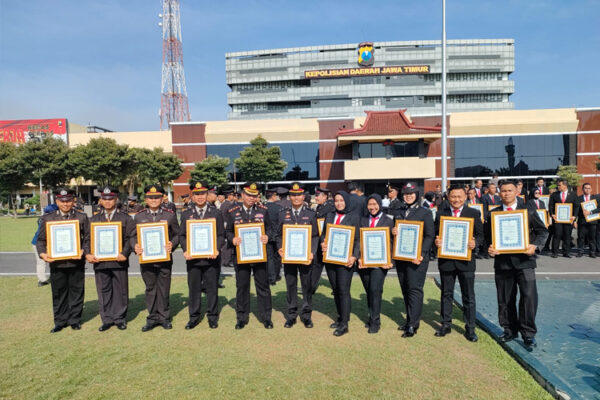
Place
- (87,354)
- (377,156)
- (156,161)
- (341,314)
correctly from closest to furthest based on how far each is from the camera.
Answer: (87,354)
(341,314)
(377,156)
(156,161)

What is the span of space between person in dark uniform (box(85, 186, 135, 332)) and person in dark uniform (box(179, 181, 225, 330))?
2.83 feet

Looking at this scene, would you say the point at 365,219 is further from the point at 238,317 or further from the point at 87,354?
the point at 87,354

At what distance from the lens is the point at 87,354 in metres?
4.39

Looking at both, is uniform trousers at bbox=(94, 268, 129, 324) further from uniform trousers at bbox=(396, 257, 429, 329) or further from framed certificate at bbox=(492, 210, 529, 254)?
framed certificate at bbox=(492, 210, 529, 254)

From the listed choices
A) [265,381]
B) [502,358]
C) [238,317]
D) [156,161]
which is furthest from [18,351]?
[156,161]

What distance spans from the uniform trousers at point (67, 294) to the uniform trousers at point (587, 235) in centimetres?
1265

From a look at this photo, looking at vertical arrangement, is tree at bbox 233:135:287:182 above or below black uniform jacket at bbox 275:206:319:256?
above

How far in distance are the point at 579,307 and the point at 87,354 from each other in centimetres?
733

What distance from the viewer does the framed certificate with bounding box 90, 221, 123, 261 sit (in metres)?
5.07

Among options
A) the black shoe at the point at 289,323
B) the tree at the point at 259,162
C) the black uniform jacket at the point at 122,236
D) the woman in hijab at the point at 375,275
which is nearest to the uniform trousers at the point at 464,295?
the woman in hijab at the point at 375,275

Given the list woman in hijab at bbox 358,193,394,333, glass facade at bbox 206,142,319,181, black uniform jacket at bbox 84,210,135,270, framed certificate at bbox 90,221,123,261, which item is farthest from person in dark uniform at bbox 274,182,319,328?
glass facade at bbox 206,142,319,181

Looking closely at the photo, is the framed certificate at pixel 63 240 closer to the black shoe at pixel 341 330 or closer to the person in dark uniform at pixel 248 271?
the person in dark uniform at pixel 248 271

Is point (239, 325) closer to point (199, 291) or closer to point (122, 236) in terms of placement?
point (199, 291)

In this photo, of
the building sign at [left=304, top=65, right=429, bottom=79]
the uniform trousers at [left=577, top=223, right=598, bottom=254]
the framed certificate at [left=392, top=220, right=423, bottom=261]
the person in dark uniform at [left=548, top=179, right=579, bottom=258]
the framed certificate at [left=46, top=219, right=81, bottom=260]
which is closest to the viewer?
the framed certificate at [left=392, top=220, right=423, bottom=261]
